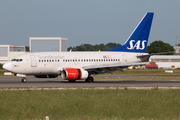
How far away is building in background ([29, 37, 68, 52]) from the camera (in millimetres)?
157125

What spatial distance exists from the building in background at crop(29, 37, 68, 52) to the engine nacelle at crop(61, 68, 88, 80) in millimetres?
119170

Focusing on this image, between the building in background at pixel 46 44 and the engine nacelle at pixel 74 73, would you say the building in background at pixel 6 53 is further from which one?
the engine nacelle at pixel 74 73

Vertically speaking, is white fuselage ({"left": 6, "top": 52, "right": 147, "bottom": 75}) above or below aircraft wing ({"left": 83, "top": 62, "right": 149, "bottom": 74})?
above

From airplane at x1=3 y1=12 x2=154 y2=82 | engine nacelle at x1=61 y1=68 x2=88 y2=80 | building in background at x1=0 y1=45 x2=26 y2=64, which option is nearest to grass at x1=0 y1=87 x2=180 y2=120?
engine nacelle at x1=61 y1=68 x2=88 y2=80

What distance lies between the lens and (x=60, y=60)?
4016 centimetres

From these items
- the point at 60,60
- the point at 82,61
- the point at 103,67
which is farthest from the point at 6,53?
the point at 103,67

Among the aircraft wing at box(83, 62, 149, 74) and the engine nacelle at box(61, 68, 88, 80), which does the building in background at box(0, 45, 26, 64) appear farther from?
the engine nacelle at box(61, 68, 88, 80)

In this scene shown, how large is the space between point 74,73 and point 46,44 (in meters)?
124

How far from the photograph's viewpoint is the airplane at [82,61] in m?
38.2

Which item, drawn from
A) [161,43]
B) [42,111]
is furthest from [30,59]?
[161,43]

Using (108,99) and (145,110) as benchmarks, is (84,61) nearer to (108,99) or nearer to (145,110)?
(108,99)

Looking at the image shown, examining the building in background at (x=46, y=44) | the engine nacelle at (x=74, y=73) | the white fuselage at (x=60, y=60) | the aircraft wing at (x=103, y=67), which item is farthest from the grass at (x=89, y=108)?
the building in background at (x=46, y=44)

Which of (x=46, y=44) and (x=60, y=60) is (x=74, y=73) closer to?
(x=60, y=60)

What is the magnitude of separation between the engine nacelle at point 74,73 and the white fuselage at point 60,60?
7.24 feet
